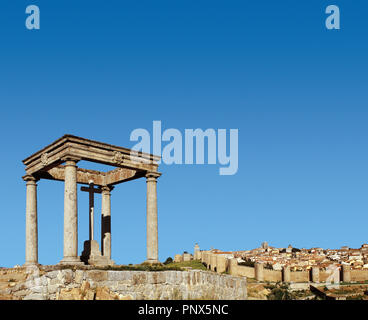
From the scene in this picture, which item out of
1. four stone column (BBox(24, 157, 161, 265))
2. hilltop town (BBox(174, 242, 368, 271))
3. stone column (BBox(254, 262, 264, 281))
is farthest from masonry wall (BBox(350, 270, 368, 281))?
four stone column (BBox(24, 157, 161, 265))

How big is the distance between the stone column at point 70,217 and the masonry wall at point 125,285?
74.0 inches

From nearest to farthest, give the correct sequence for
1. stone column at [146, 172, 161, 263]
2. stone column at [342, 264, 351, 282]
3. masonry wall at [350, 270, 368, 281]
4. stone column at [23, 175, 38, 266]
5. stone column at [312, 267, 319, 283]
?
1. stone column at [146, 172, 161, 263]
2. stone column at [23, 175, 38, 266]
3. stone column at [312, 267, 319, 283]
4. stone column at [342, 264, 351, 282]
5. masonry wall at [350, 270, 368, 281]

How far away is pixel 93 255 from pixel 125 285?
20.3ft

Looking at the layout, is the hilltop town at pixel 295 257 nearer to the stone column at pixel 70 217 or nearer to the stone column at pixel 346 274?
the stone column at pixel 346 274

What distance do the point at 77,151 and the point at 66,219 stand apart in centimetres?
320

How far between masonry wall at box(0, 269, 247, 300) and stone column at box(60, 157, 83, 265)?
1880 mm

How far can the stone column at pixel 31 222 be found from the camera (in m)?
28.4

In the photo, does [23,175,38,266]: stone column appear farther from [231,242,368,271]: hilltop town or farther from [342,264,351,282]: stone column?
[342,264,351,282]: stone column

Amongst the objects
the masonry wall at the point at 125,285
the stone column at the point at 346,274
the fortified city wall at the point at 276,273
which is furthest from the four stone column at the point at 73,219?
the stone column at the point at 346,274

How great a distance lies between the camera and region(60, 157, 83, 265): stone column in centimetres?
2389

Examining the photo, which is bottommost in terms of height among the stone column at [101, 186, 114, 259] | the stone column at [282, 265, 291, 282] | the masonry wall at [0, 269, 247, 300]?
the stone column at [282, 265, 291, 282]
